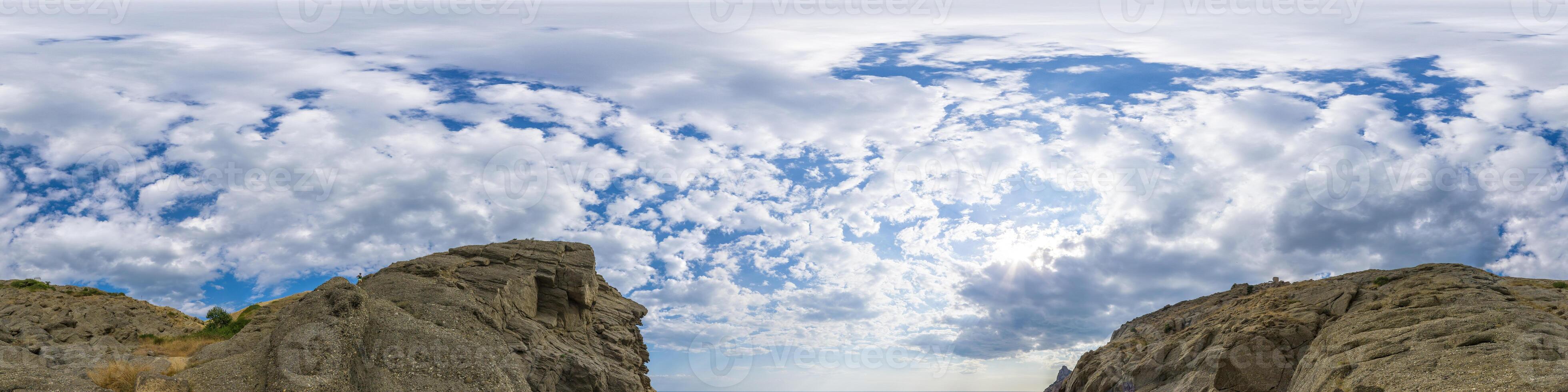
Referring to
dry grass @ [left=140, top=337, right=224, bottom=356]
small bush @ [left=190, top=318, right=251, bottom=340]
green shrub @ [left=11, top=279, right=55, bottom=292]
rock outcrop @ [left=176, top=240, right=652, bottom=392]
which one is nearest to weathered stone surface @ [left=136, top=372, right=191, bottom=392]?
rock outcrop @ [left=176, top=240, right=652, bottom=392]

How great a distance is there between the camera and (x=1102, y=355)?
189 ft

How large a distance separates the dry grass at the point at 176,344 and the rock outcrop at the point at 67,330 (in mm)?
694

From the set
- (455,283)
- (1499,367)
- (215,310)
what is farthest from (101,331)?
(1499,367)

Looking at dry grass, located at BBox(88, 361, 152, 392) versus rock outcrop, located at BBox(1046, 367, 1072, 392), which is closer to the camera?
dry grass, located at BBox(88, 361, 152, 392)

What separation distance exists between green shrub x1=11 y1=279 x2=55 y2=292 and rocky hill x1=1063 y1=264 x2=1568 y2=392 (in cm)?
6272

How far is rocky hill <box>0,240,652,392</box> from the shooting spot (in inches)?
1228

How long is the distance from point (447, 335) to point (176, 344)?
46.7 ft

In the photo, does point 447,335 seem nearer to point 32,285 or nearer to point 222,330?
point 222,330

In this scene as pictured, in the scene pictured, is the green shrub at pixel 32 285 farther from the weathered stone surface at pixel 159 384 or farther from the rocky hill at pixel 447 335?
the weathered stone surface at pixel 159 384

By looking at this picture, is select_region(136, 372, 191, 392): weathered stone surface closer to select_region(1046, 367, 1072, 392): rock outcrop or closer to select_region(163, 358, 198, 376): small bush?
select_region(163, 358, 198, 376): small bush

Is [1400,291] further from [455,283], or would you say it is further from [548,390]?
[455,283]

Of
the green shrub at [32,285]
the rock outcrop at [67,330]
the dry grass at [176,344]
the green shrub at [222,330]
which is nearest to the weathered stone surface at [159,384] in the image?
the rock outcrop at [67,330]

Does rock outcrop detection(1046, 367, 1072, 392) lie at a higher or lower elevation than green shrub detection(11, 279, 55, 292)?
lower

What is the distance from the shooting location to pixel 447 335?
3734cm
